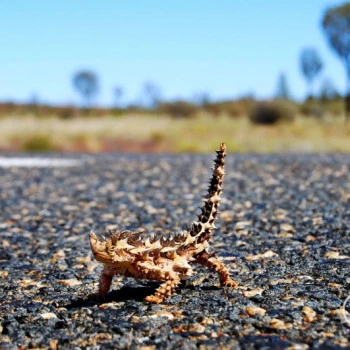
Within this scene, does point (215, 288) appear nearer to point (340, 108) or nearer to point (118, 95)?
point (340, 108)

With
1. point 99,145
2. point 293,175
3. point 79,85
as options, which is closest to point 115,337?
point 293,175

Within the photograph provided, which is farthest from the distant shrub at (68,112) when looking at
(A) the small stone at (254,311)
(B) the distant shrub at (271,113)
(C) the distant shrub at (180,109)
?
(A) the small stone at (254,311)

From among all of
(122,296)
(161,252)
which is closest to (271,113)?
(122,296)

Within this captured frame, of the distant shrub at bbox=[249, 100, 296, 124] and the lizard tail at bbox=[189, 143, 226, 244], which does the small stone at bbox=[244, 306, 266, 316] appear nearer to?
the lizard tail at bbox=[189, 143, 226, 244]

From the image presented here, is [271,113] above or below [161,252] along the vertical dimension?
above

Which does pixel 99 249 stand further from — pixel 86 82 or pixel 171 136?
pixel 86 82

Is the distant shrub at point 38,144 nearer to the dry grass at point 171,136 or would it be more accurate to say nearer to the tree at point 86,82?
the dry grass at point 171,136
